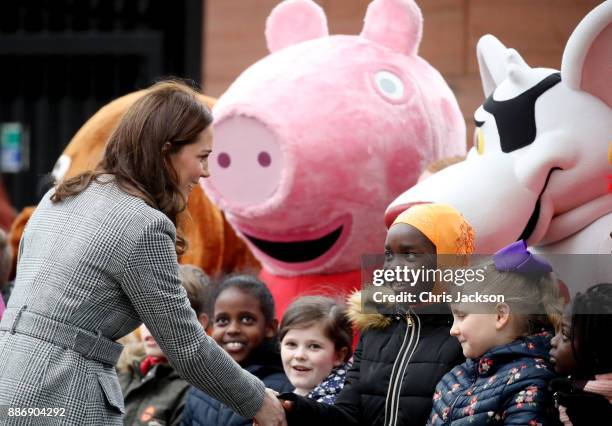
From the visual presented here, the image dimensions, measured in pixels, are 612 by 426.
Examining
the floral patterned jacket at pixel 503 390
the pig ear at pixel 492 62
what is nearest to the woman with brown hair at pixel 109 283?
the floral patterned jacket at pixel 503 390

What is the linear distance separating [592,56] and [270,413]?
1436mm

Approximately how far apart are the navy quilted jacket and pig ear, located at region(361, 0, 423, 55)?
52.5 inches

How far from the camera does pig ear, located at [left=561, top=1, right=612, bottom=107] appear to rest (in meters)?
3.60

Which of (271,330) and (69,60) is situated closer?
(271,330)

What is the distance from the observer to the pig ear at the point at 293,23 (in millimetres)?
4861

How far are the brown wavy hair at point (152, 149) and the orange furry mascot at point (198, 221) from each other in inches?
61.4

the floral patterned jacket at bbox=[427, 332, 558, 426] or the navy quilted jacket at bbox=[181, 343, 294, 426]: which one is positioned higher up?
the floral patterned jacket at bbox=[427, 332, 558, 426]

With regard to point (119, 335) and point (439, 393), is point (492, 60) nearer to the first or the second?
point (439, 393)

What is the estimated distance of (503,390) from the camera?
9.91ft

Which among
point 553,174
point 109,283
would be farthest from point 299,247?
point 109,283

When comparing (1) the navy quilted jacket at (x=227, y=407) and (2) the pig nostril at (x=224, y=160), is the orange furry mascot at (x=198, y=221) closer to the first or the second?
(2) the pig nostril at (x=224, y=160)

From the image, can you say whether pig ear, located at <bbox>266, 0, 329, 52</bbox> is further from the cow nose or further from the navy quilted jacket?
the navy quilted jacket

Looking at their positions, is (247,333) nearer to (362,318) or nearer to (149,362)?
(149,362)

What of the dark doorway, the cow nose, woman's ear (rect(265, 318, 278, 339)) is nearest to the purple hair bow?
woman's ear (rect(265, 318, 278, 339))
